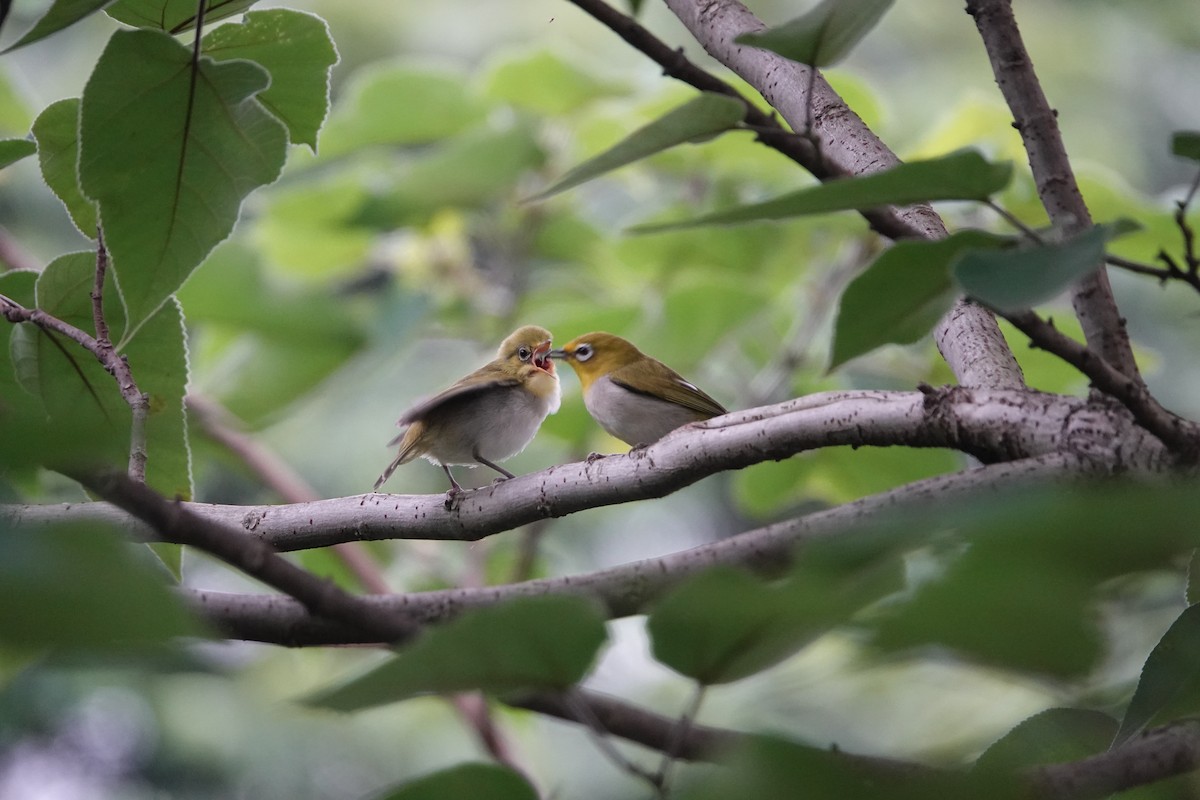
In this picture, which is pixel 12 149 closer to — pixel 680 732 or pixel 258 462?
pixel 680 732

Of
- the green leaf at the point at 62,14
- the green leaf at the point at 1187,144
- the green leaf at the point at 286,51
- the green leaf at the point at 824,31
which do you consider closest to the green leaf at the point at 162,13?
the green leaf at the point at 286,51

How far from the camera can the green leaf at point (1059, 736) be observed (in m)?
0.74

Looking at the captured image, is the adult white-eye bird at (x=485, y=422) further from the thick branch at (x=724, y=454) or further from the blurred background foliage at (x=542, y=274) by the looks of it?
the thick branch at (x=724, y=454)

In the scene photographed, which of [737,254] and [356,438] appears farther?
[356,438]

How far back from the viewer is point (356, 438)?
6.18 meters

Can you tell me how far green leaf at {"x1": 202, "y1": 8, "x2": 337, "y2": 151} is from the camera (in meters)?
1.06

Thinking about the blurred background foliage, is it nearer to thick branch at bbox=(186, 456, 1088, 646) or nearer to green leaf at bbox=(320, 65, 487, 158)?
green leaf at bbox=(320, 65, 487, 158)

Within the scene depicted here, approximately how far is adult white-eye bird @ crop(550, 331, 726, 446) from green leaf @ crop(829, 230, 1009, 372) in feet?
5.45

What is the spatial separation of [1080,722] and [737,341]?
74.5 inches

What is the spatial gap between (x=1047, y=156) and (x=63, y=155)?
3.12ft

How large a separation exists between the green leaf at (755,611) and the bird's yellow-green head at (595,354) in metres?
2.12

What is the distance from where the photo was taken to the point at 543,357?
102 inches

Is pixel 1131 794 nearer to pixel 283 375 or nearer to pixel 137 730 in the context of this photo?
pixel 283 375

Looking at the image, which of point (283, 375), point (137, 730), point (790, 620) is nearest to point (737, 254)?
point (283, 375)
